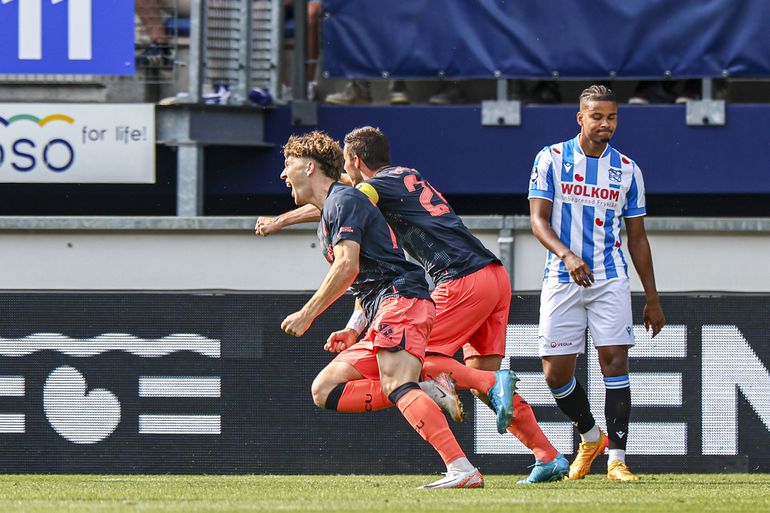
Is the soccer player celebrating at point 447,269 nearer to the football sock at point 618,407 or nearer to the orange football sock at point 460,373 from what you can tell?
the orange football sock at point 460,373

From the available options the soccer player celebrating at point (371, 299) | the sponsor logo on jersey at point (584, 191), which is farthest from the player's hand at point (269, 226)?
the sponsor logo on jersey at point (584, 191)

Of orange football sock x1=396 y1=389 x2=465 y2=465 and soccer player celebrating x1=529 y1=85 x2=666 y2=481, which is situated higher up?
soccer player celebrating x1=529 y1=85 x2=666 y2=481

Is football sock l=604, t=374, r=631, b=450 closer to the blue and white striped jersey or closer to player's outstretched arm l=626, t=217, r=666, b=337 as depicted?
player's outstretched arm l=626, t=217, r=666, b=337

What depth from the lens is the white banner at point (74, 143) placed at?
39.9ft

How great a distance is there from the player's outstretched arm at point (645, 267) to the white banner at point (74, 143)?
588cm

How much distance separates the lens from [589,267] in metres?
7.15

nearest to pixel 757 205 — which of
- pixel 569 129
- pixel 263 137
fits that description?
pixel 569 129

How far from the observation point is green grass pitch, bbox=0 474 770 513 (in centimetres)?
548

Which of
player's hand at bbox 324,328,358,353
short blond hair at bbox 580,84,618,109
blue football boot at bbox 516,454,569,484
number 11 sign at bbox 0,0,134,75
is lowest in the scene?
blue football boot at bbox 516,454,569,484

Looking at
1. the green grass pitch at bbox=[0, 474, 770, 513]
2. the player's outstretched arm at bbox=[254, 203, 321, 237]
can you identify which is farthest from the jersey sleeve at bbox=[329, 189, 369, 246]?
the green grass pitch at bbox=[0, 474, 770, 513]

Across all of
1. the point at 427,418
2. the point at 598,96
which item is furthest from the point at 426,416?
the point at 598,96

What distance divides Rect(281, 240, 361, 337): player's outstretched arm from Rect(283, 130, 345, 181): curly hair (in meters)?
0.53

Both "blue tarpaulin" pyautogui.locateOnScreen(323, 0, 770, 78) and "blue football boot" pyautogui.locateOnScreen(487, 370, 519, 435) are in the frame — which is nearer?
"blue football boot" pyautogui.locateOnScreen(487, 370, 519, 435)

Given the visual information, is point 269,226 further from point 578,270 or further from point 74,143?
point 74,143
